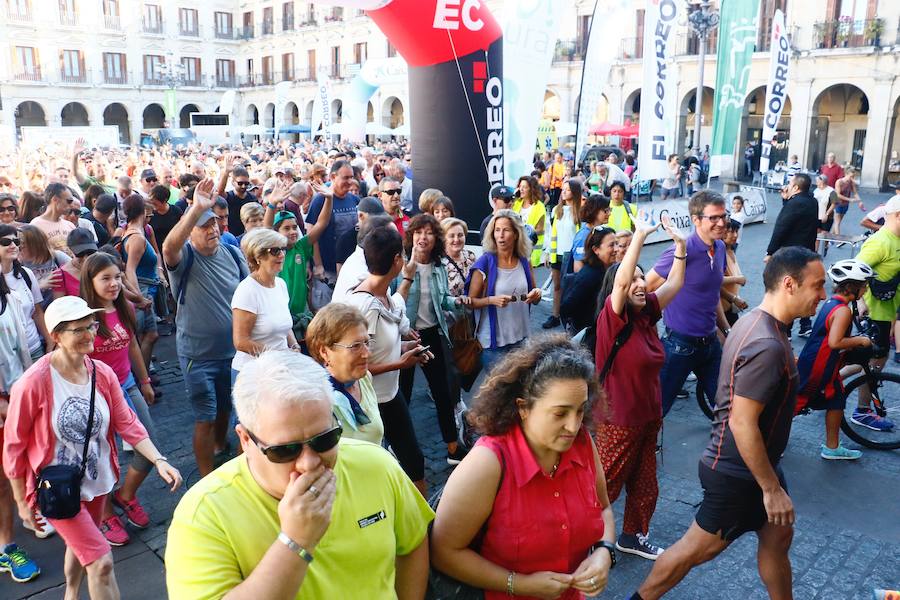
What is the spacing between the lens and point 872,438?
5.21 m

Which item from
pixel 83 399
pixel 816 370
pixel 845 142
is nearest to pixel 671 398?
pixel 816 370

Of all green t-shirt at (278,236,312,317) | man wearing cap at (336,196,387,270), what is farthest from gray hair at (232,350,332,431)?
man wearing cap at (336,196,387,270)

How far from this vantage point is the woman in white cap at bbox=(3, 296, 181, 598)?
2.93 m

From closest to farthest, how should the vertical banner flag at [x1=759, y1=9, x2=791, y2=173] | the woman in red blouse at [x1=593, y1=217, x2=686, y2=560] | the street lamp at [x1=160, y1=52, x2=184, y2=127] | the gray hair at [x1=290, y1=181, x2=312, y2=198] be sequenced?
the woman in red blouse at [x1=593, y1=217, x2=686, y2=560] < the gray hair at [x1=290, y1=181, x2=312, y2=198] < the vertical banner flag at [x1=759, y1=9, x2=791, y2=173] < the street lamp at [x1=160, y1=52, x2=184, y2=127]

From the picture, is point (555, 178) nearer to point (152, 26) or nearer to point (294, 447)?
point (294, 447)

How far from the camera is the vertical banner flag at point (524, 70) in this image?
25.9 feet

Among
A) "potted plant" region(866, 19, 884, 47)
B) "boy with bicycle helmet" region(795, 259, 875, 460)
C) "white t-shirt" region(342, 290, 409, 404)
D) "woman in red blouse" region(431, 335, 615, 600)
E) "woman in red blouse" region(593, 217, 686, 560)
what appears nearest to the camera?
"woman in red blouse" region(431, 335, 615, 600)

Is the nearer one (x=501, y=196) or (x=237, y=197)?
(x=501, y=196)

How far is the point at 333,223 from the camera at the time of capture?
21.6 ft

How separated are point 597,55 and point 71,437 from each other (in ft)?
30.8

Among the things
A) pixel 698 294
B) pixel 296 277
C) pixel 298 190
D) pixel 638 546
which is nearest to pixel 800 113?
pixel 298 190

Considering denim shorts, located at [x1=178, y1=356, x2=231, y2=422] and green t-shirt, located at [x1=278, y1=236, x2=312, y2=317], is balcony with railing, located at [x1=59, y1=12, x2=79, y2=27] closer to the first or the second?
green t-shirt, located at [x1=278, y1=236, x2=312, y2=317]

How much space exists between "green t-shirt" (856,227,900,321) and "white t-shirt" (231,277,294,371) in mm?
4885

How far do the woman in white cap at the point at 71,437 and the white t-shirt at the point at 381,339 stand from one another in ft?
3.60
